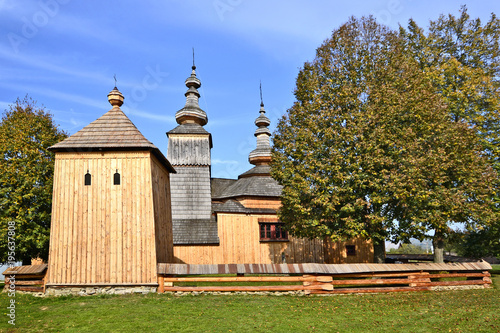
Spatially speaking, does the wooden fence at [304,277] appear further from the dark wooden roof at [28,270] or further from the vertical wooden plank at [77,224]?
the dark wooden roof at [28,270]

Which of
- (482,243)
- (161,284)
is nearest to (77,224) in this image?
(161,284)

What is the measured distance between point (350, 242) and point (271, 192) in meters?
7.24

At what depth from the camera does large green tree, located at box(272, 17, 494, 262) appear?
1575 centimetres

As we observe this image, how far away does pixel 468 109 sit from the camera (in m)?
20.9

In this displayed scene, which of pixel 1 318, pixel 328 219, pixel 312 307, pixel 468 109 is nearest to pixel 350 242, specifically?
pixel 328 219

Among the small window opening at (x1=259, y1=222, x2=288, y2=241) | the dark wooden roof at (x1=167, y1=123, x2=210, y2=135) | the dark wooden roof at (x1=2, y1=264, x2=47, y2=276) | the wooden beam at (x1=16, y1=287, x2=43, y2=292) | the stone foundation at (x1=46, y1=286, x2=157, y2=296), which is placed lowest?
the stone foundation at (x1=46, y1=286, x2=157, y2=296)

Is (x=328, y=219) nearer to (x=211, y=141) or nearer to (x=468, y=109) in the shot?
(x=468, y=109)

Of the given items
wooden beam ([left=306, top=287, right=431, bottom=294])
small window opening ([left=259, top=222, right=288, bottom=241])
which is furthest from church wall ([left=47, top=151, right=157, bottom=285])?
small window opening ([left=259, top=222, right=288, bottom=241])

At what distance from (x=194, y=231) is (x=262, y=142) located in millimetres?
12611

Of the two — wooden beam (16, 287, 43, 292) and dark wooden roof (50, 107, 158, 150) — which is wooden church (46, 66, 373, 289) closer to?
dark wooden roof (50, 107, 158, 150)

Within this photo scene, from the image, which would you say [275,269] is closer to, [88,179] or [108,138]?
[88,179]

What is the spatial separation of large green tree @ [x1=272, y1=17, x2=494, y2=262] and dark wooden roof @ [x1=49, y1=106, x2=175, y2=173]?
7.21 metres

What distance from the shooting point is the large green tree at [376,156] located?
1575 cm

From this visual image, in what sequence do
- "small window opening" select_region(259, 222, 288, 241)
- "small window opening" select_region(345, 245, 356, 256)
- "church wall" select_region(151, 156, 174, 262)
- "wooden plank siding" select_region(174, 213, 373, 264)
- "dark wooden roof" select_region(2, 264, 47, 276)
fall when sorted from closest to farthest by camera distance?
"dark wooden roof" select_region(2, 264, 47, 276), "church wall" select_region(151, 156, 174, 262), "wooden plank siding" select_region(174, 213, 373, 264), "small window opening" select_region(259, 222, 288, 241), "small window opening" select_region(345, 245, 356, 256)
